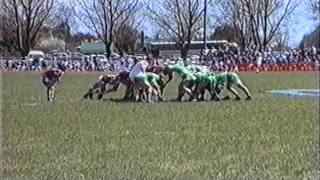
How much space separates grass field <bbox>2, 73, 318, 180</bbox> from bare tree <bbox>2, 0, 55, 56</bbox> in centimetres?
3015

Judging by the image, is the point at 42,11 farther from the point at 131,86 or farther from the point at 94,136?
the point at 94,136

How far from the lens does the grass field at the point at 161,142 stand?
7.91 meters

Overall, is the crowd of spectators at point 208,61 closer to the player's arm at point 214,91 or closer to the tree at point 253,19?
the tree at point 253,19

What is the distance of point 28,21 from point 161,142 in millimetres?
44402

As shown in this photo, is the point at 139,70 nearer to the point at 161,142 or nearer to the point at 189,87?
the point at 189,87

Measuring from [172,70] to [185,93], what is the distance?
75cm

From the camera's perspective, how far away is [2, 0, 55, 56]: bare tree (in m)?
47.6

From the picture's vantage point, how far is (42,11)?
53500 millimetres

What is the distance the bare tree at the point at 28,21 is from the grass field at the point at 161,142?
1187 inches

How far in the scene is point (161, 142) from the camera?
1034cm

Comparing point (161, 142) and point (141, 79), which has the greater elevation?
point (141, 79)

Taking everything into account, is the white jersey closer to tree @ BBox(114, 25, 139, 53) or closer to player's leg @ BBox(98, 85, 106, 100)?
player's leg @ BBox(98, 85, 106, 100)

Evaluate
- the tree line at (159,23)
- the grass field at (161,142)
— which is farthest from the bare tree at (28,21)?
the grass field at (161,142)

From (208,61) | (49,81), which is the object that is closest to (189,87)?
(49,81)
